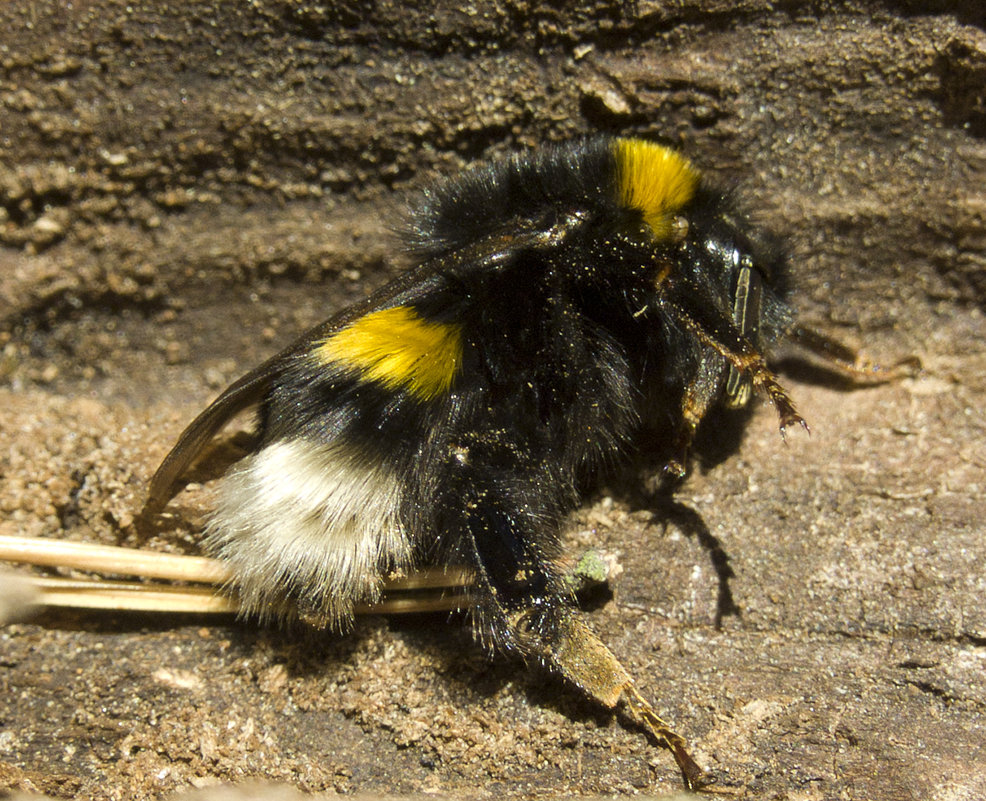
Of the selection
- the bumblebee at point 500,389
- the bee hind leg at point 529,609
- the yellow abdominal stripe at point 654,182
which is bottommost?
the bee hind leg at point 529,609

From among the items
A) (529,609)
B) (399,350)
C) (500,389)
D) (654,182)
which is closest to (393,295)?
(399,350)

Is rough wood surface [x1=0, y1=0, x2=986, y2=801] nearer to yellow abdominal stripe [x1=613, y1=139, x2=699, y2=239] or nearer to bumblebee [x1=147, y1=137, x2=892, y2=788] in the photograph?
bumblebee [x1=147, y1=137, x2=892, y2=788]

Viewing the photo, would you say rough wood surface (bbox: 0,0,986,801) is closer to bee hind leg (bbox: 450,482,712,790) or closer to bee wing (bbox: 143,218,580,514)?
bee hind leg (bbox: 450,482,712,790)

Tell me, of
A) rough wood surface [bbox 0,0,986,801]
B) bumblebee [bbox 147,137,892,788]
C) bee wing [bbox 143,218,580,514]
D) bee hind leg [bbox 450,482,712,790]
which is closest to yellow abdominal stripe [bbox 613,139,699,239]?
bumblebee [bbox 147,137,892,788]

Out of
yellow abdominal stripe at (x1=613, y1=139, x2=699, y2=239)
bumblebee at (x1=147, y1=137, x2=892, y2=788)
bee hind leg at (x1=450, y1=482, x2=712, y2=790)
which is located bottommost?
bee hind leg at (x1=450, y1=482, x2=712, y2=790)

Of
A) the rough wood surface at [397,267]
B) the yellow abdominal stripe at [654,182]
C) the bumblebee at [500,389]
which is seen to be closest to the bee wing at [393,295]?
the bumblebee at [500,389]

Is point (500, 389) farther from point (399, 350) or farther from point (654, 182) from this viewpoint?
point (654, 182)

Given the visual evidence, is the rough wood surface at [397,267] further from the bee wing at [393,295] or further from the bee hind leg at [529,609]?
the bee wing at [393,295]

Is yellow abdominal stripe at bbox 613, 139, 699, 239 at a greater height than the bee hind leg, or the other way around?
yellow abdominal stripe at bbox 613, 139, 699, 239
